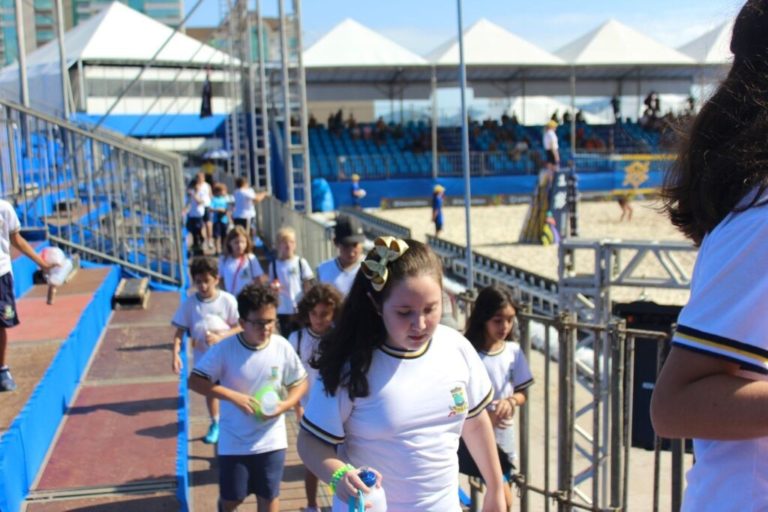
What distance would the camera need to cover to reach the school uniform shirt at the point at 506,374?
14.4ft

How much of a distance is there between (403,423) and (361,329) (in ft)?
1.09

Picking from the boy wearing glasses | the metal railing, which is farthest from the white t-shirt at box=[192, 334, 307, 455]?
the metal railing

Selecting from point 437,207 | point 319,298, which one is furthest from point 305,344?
point 437,207

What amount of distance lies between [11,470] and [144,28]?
4256cm

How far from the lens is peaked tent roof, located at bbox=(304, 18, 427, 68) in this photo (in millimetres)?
35750

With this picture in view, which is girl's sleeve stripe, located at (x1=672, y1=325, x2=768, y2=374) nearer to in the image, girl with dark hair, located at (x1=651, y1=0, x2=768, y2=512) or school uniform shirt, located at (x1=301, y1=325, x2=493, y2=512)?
girl with dark hair, located at (x1=651, y1=0, x2=768, y2=512)

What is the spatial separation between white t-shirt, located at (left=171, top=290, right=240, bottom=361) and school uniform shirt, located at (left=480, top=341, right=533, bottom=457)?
2.41 m

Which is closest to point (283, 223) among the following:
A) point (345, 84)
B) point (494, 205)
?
point (494, 205)

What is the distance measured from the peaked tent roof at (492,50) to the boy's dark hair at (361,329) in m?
35.4

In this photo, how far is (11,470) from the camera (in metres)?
3.69

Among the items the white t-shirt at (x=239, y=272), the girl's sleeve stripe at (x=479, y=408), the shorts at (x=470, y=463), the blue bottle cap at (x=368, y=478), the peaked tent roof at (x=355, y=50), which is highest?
the peaked tent roof at (x=355, y=50)

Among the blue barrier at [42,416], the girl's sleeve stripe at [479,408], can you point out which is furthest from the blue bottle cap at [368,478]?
the blue barrier at [42,416]

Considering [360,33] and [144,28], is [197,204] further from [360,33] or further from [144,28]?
[144,28]

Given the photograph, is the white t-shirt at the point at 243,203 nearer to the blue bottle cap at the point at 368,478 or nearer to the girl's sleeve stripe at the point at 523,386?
the girl's sleeve stripe at the point at 523,386
